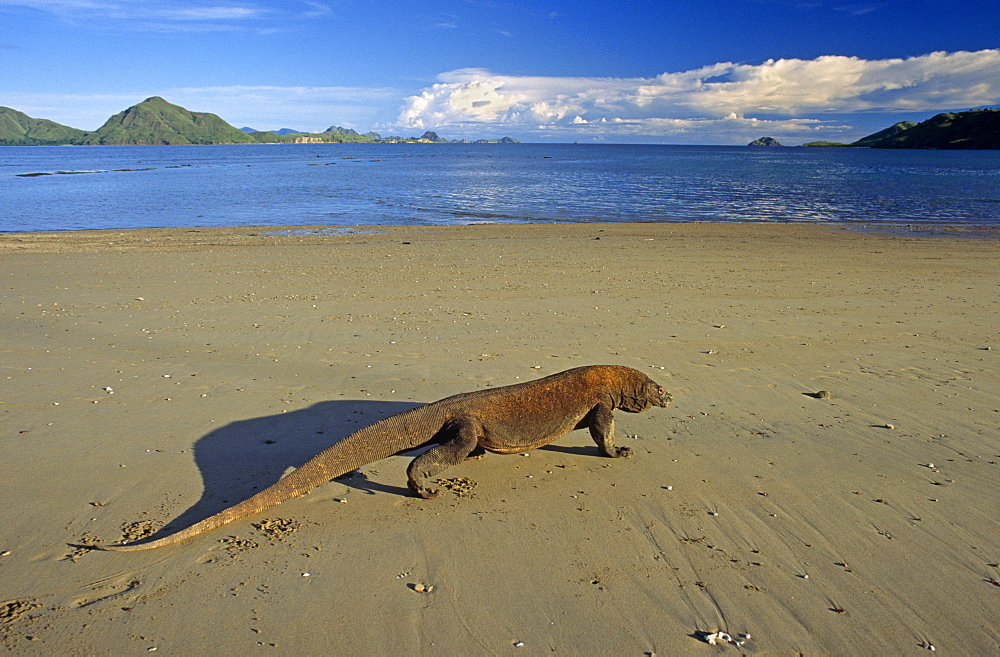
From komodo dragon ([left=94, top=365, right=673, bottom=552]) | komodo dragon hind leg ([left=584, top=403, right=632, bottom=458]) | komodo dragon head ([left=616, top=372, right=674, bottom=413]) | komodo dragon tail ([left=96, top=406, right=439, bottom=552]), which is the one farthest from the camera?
komodo dragon head ([left=616, top=372, right=674, bottom=413])

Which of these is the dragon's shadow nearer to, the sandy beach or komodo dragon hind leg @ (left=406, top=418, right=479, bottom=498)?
the sandy beach

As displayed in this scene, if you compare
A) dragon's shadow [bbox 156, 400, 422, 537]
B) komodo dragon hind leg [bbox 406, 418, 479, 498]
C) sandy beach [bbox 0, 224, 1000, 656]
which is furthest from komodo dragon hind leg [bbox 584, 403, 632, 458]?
dragon's shadow [bbox 156, 400, 422, 537]

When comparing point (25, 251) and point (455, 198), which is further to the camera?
point (455, 198)

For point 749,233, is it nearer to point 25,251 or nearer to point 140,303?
point 140,303

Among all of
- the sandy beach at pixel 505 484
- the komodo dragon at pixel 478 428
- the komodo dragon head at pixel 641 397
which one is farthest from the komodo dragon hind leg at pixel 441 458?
the komodo dragon head at pixel 641 397

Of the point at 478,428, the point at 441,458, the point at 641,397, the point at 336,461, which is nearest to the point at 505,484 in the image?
the point at 478,428

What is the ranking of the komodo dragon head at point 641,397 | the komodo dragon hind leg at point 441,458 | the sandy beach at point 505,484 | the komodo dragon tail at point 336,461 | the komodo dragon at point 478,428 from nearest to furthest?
the sandy beach at point 505,484 < the komodo dragon tail at point 336,461 < the komodo dragon at point 478,428 < the komodo dragon hind leg at point 441,458 < the komodo dragon head at point 641,397

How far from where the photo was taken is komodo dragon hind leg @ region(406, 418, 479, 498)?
5.40m

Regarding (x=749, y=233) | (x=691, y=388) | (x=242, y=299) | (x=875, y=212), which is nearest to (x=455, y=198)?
(x=749, y=233)

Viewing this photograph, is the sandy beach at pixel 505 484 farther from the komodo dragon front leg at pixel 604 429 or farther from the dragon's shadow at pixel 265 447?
the komodo dragon front leg at pixel 604 429

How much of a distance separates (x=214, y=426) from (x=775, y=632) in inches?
225

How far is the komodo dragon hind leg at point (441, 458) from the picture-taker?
17.7 ft

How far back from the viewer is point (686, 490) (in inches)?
223

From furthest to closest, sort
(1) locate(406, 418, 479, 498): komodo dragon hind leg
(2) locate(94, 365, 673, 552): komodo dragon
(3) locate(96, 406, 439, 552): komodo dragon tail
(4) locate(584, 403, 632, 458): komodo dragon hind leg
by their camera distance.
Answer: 1. (4) locate(584, 403, 632, 458): komodo dragon hind leg
2. (1) locate(406, 418, 479, 498): komodo dragon hind leg
3. (2) locate(94, 365, 673, 552): komodo dragon
4. (3) locate(96, 406, 439, 552): komodo dragon tail
